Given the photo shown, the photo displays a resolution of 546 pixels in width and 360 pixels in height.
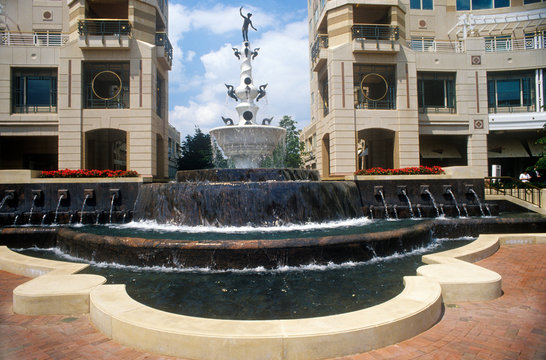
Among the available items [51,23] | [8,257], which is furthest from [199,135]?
[8,257]

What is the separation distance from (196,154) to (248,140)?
26464mm

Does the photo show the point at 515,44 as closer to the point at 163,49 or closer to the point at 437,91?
the point at 437,91

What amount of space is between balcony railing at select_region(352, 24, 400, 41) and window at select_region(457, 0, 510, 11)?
379 inches

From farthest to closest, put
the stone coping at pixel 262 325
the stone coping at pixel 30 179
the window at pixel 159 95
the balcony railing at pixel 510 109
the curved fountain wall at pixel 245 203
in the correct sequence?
1. the balcony railing at pixel 510 109
2. the window at pixel 159 95
3. the stone coping at pixel 30 179
4. the curved fountain wall at pixel 245 203
5. the stone coping at pixel 262 325

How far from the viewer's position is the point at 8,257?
7.27 m

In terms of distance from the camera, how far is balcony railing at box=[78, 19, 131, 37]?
21.2 meters

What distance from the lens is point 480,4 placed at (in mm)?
27828

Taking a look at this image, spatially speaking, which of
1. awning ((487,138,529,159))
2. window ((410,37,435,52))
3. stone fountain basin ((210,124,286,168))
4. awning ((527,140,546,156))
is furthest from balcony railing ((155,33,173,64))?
awning ((527,140,546,156))

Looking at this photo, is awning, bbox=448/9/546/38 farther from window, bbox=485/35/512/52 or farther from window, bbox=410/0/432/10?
window, bbox=410/0/432/10

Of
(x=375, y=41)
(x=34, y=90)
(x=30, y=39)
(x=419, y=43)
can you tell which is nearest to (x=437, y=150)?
(x=419, y=43)

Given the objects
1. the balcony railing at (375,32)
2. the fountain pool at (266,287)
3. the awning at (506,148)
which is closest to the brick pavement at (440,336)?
the fountain pool at (266,287)

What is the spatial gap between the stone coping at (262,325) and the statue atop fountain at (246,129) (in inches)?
518

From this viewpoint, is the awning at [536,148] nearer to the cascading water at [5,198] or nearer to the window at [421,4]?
the window at [421,4]

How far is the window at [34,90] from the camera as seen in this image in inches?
915
